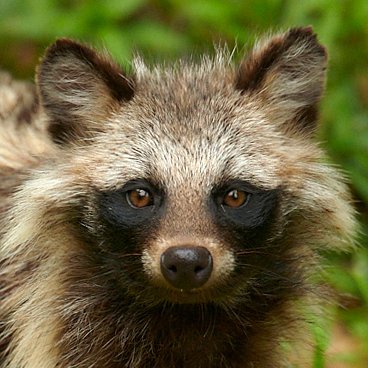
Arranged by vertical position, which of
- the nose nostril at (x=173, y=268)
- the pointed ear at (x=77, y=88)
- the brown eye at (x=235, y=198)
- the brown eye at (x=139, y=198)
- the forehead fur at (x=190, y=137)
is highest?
the pointed ear at (x=77, y=88)

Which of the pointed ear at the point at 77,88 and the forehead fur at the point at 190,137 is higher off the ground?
the pointed ear at the point at 77,88

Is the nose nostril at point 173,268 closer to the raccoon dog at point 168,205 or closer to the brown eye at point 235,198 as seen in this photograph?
the raccoon dog at point 168,205

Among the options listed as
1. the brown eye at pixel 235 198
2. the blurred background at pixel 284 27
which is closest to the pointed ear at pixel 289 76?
the brown eye at pixel 235 198

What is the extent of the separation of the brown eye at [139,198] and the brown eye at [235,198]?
322 mm

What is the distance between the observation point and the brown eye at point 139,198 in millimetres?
4703

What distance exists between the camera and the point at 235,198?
186 inches

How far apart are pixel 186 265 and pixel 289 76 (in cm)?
120

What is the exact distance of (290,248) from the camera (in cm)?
505

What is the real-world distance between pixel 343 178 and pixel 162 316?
1.06 meters

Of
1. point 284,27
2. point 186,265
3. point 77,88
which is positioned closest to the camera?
point 186,265

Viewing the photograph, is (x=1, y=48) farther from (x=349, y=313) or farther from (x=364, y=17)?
(x=349, y=313)

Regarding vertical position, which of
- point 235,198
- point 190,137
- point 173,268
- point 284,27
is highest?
point 284,27

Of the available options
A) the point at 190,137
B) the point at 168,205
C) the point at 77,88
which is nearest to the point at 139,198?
the point at 168,205

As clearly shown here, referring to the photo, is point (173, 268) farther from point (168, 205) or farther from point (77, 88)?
point (77, 88)
